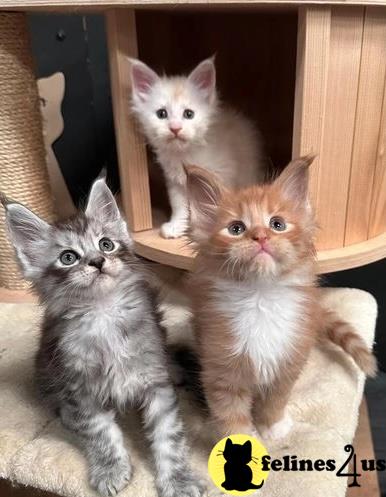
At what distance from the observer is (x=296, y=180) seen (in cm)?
89

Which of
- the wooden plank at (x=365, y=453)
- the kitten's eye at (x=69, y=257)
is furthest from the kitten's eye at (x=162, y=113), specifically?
the wooden plank at (x=365, y=453)

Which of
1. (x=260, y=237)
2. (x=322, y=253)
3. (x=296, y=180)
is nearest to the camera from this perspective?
(x=260, y=237)

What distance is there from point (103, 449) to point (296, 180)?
22.8 inches

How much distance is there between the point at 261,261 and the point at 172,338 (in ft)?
1.79

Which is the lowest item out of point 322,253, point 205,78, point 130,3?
point 322,253

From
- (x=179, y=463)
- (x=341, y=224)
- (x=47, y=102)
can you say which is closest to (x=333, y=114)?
(x=341, y=224)

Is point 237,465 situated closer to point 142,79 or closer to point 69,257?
point 69,257

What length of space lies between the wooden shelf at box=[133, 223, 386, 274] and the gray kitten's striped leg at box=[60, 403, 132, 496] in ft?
1.31

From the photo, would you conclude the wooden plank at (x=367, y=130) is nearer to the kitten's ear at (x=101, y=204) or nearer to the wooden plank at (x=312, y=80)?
the wooden plank at (x=312, y=80)

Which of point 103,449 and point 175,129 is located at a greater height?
point 175,129

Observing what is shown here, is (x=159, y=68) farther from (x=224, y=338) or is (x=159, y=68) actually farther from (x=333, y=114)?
(x=224, y=338)

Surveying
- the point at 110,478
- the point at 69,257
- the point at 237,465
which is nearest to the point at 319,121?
the point at 69,257

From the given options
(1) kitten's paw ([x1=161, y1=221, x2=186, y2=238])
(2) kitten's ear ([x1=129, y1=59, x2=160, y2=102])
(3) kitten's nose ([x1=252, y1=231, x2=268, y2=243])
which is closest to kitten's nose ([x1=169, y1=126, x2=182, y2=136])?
(2) kitten's ear ([x1=129, y1=59, x2=160, y2=102])

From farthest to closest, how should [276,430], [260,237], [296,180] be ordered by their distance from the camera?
[276,430], [296,180], [260,237]
